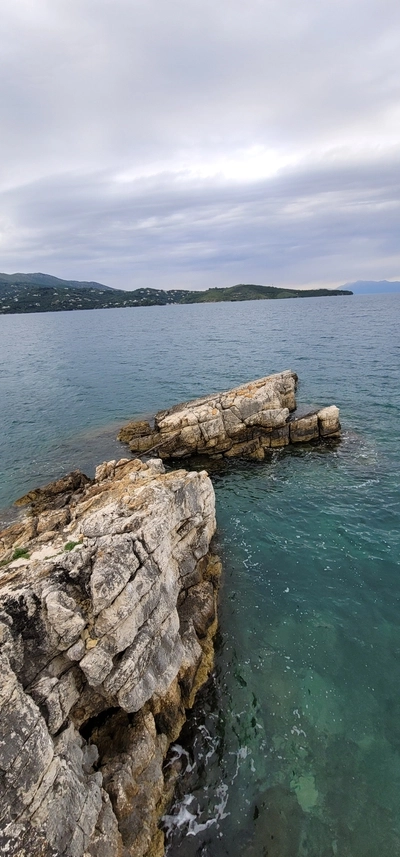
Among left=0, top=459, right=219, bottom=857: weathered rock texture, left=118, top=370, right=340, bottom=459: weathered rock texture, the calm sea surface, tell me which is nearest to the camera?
left=0, top=459, right=219, bottom=857: weathered rock texture

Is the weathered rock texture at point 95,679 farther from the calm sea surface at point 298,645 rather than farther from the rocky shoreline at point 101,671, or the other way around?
the calm sea surface at point 298,645

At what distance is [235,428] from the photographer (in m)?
39.4

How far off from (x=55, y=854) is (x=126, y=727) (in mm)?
4542

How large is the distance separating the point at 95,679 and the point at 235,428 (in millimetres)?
28297

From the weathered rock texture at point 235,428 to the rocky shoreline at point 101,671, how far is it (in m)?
17.1

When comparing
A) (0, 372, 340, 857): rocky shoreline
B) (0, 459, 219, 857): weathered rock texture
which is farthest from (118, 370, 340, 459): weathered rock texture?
(0, 459, 219, 857): weathered rock texture

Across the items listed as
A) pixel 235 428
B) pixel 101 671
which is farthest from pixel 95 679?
pixel 235 428

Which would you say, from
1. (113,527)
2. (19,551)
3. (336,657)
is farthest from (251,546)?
(19,551)

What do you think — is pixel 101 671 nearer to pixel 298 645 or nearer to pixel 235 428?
pixel 298 645

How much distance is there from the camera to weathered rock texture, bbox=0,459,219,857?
418 inches

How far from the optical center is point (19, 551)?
17766mm

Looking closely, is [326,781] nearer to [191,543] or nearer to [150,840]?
[150,840]

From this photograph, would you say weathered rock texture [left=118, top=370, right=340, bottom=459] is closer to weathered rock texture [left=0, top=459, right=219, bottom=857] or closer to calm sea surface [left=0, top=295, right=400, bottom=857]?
calm sea surface [left=0, top=295, right=400, bottom=857]

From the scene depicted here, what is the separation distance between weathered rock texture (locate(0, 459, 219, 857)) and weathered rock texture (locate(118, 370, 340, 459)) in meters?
19.4
